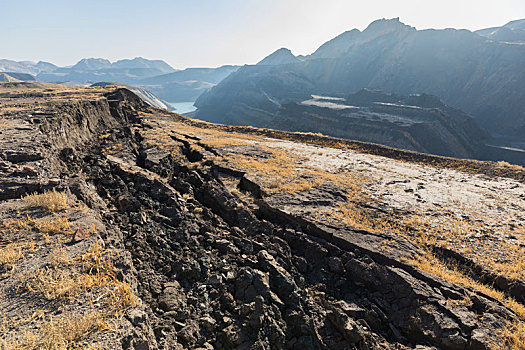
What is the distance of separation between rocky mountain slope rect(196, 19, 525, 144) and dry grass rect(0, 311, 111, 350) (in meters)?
132

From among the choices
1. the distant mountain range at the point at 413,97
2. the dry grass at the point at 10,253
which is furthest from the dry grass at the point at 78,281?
the distant mountain range at the point at 413,97

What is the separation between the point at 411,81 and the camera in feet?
474

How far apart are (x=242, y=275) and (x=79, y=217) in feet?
16.6

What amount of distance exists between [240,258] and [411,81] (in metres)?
174

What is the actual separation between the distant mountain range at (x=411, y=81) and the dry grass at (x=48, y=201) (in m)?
89.3

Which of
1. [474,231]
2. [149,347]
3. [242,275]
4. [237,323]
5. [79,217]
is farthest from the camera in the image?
[474,231]

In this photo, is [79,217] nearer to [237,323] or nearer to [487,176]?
[237,323]

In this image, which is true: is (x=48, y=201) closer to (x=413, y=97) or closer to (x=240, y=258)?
(x=240, y=258)

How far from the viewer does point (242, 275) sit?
25.0ft

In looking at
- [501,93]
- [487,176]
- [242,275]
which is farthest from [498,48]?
[242,275]

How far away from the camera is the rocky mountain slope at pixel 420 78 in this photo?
106287 millimetres

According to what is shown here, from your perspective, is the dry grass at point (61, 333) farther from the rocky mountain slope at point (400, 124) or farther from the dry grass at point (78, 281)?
the rocky mountain slope at point (400, 124)

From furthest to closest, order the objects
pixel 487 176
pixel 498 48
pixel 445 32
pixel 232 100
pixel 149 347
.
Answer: pixel 232 100 → pixel 445 32 → pixel 498 48 → pixel 487 176 → pixel 149 347

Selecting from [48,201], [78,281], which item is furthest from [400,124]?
[78,281]
